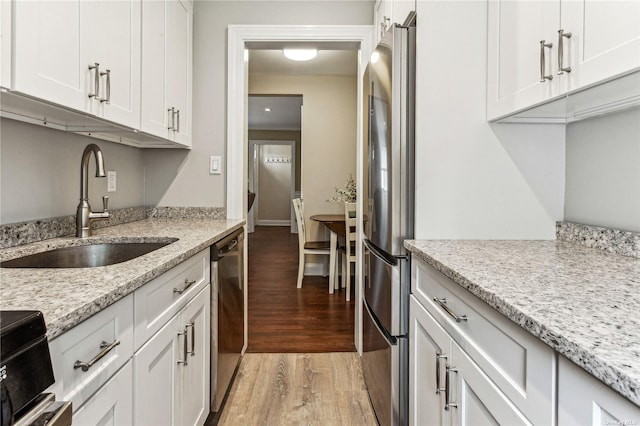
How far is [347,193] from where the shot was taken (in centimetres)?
439

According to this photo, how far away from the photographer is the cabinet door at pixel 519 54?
117 cm

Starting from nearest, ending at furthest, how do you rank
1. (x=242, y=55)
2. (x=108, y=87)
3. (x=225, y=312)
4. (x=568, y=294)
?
1. (x=568, y=294)
2. (x=108, y=87)
3. (x=225, y=312)
4. (x=242, y=55)

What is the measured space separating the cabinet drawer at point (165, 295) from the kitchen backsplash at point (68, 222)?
0.61 meters

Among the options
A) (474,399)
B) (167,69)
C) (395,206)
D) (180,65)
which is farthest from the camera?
(180,65)

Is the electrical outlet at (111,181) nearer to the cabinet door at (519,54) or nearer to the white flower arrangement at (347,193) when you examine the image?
the cabinet door at (519,54)

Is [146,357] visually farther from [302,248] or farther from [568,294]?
[302,248]

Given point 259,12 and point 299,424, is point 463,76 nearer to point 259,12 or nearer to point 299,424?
point 259,12

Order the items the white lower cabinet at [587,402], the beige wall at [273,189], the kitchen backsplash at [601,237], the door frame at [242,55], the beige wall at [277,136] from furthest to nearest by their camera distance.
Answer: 1. the beige wall at [273,189]
2. the beige wall at [277,136]
3. the door frame at [242,55]
4. the kitchen backsplash at [601,237]
5. the white lower cabinet at [587,402]

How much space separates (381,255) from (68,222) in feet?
4.60

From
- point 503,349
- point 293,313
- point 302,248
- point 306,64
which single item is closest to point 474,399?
point 503,349

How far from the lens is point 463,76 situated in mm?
1593

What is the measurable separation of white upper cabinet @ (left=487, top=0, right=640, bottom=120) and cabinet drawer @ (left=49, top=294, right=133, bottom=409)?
131 centimetres

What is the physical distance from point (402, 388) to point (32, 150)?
174cm

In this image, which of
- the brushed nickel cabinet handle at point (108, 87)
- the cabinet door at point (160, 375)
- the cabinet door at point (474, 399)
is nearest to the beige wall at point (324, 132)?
the brushed nickel cabinet handle at point (108, 87)
